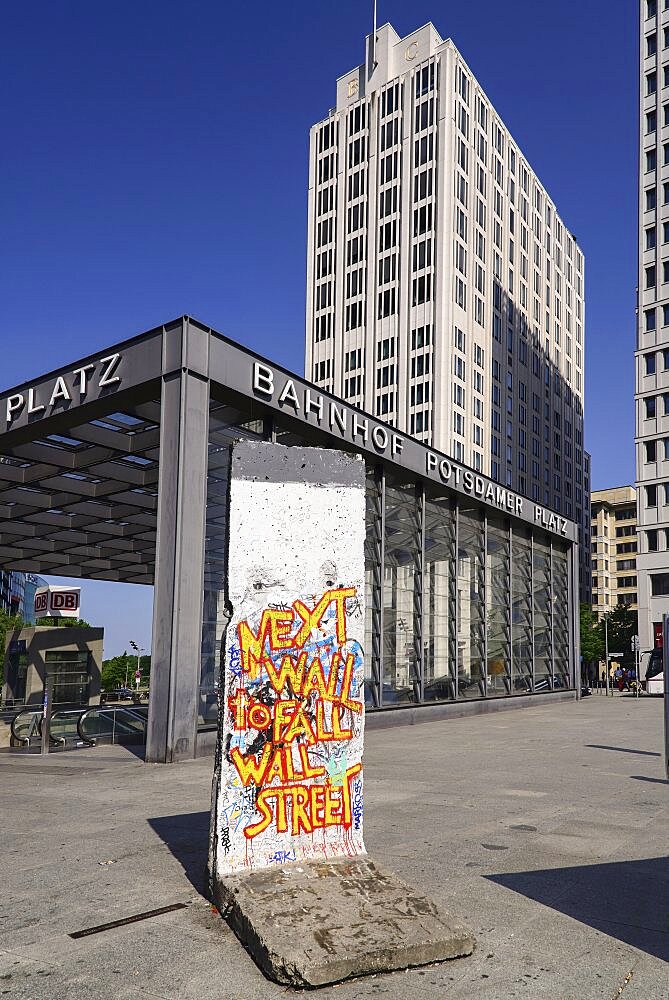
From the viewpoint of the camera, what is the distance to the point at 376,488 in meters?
22.8

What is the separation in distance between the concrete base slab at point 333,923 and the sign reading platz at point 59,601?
25407mm

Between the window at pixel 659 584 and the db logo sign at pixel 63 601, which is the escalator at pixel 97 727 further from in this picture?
the window at pixel 659 584

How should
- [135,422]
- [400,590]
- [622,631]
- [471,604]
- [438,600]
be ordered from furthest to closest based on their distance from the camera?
[622,631]
[471,604]
[438,600]
[400,590]
[135,422]

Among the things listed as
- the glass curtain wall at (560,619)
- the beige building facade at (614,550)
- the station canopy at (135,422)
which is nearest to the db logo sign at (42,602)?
the station canopy at (135,422)

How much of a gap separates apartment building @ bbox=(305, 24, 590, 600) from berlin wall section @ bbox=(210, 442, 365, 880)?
66.1 m

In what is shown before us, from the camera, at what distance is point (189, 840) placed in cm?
823

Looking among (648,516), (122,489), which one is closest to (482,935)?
(122,489)

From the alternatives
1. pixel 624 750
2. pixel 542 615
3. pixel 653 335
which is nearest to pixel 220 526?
pixel 624 750

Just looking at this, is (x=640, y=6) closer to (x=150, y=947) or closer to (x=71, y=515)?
(x=71, y=515)

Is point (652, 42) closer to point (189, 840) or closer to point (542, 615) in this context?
point (542, 615)

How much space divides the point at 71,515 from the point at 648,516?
45528 mm

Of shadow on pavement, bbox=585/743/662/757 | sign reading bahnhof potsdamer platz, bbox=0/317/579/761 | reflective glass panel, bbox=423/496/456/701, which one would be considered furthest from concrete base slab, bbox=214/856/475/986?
reflective glass panel, bbox=423/496/456/701

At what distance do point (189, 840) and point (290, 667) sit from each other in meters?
2.63

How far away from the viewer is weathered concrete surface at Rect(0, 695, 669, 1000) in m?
4.80
